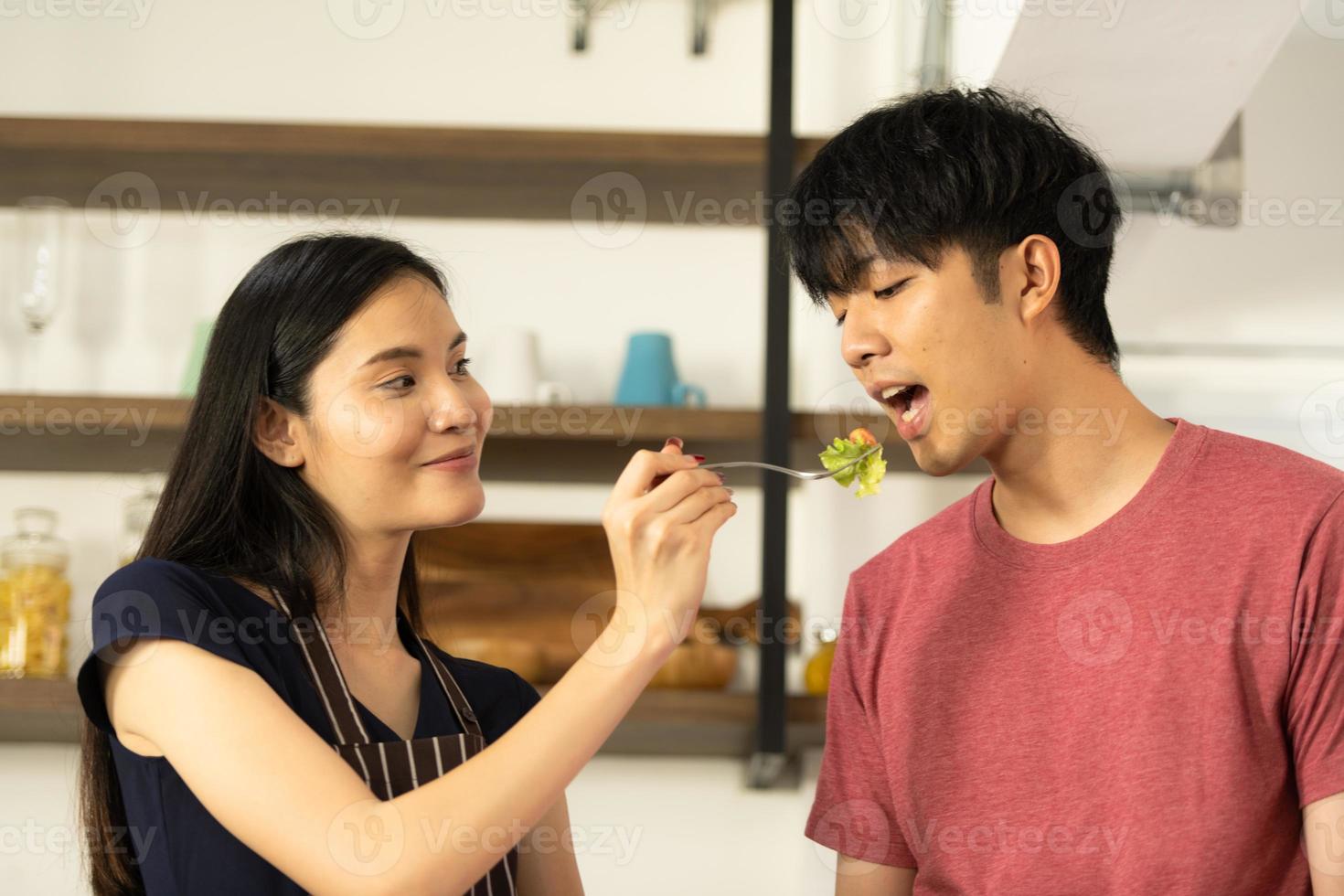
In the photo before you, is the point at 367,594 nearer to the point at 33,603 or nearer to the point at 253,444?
the point at 253,444

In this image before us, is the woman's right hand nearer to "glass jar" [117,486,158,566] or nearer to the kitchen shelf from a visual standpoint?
the kitchen shelf

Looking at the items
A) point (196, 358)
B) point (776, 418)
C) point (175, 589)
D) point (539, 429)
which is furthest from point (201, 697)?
point (196, 358)

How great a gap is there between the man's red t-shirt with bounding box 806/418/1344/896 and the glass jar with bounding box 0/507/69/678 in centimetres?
135

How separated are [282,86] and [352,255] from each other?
4.48ft

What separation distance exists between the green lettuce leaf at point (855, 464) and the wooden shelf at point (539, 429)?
65 cm

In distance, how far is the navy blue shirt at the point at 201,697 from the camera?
3.61 ft

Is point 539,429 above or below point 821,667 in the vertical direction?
above

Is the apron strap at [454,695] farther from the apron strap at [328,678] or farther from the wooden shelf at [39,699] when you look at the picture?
the wooden shelf at [39,699]

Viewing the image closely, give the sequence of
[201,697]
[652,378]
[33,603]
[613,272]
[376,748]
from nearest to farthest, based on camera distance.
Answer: [201,697] < [376,748] < [33,603] < [652,378] < [613,272]

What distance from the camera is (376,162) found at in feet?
7.20

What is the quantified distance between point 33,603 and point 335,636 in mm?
1082

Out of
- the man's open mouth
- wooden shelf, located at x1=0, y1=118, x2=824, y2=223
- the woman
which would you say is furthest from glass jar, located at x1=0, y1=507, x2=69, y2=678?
the man's open mouth

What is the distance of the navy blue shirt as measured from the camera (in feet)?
3.61

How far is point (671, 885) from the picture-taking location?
7.89 feet
